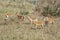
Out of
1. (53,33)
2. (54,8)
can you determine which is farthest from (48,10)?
(53,33)

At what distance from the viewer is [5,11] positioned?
16.5m

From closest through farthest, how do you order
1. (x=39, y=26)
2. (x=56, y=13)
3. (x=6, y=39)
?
(x=6, y=39)
(x=39, y=26)
(x=56, y=13)

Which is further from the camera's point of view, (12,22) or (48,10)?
(48,10)

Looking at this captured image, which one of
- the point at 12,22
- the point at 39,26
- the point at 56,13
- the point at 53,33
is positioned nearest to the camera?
the point at 53,33

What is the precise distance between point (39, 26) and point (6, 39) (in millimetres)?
3483

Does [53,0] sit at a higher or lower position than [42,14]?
higher

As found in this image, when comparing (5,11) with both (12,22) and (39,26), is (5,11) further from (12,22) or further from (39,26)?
(39,26)

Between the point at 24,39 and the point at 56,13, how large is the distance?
8.45m

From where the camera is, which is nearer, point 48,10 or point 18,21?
point 18,21

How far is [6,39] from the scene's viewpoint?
7.65 meters

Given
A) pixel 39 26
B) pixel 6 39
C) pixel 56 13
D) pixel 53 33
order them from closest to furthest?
pixel 6 39, pixel 53 33, pixel 39 26, pixel 56 13

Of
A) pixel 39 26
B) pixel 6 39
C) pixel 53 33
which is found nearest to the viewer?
pixel 6 39

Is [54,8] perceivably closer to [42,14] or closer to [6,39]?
[42,14]

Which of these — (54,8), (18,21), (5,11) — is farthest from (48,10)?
(18,21)
